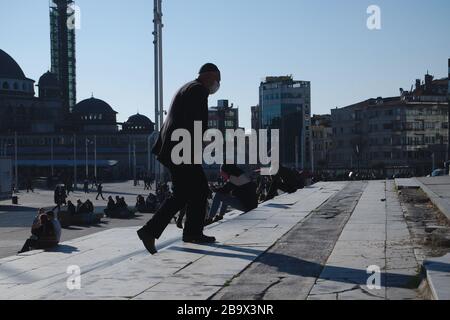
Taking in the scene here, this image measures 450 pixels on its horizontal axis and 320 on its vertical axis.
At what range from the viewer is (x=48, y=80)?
12694cm

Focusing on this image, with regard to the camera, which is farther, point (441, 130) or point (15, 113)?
point (15, 113)

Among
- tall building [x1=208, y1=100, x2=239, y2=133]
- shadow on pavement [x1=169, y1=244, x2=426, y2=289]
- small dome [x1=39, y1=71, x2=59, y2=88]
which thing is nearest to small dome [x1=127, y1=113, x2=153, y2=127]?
tall building [x1=208, y1=100, x2=239, y2=133]

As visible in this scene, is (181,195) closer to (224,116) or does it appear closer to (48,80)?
(48,80)

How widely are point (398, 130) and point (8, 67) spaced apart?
65061 mm

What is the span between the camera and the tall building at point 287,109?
130875mm

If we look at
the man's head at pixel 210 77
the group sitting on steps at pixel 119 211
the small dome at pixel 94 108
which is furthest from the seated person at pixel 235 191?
the small dome at pixel 94 108

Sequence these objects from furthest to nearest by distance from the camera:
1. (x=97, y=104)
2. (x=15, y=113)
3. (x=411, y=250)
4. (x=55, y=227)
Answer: (x=97, y=104) → (x=15, y=113) → (x=55, y=227) → (x=411, y=250)

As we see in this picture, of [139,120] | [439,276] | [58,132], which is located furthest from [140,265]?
[139,120]

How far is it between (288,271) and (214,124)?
133 m

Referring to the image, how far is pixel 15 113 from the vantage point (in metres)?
123

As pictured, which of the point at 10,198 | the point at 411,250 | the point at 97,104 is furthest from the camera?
the point at 97,104

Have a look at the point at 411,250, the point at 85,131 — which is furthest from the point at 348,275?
the point at 85,131

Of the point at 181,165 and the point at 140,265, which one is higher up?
the point at 181,165
